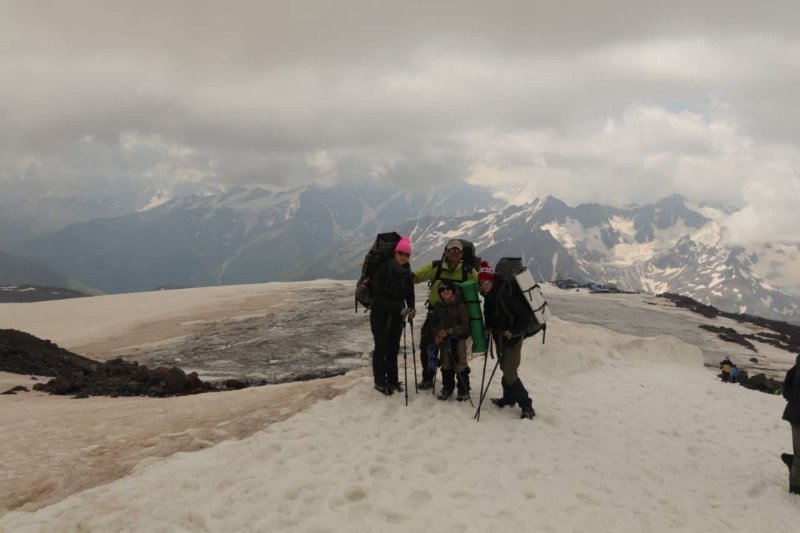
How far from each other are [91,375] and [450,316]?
1282 cm

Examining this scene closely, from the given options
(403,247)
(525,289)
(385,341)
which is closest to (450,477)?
(385,341)

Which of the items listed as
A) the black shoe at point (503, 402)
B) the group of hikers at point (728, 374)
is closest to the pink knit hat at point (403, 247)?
the black shoe at point (503, 402)

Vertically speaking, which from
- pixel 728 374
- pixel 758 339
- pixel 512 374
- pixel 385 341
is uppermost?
pixel 385 341

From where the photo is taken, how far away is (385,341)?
398 inches

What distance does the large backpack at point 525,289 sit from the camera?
945cm

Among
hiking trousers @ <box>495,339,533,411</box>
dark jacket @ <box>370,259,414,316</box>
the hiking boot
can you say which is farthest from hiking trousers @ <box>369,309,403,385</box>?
the hiking boot

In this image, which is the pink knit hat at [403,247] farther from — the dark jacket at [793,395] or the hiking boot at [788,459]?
the hiking boot at [788,459]

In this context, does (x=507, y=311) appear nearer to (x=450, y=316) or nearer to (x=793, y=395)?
(x=450, y=316)

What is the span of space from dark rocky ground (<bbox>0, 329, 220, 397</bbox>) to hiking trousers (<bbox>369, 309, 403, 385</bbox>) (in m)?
6.92

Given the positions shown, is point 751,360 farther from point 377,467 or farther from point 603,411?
point 377,467

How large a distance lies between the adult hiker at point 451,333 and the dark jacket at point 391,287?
0.66 metres

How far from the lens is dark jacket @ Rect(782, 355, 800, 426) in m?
7.36

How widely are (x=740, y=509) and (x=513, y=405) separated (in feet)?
14.0

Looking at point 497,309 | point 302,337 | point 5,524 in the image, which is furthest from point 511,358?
point 302,337
